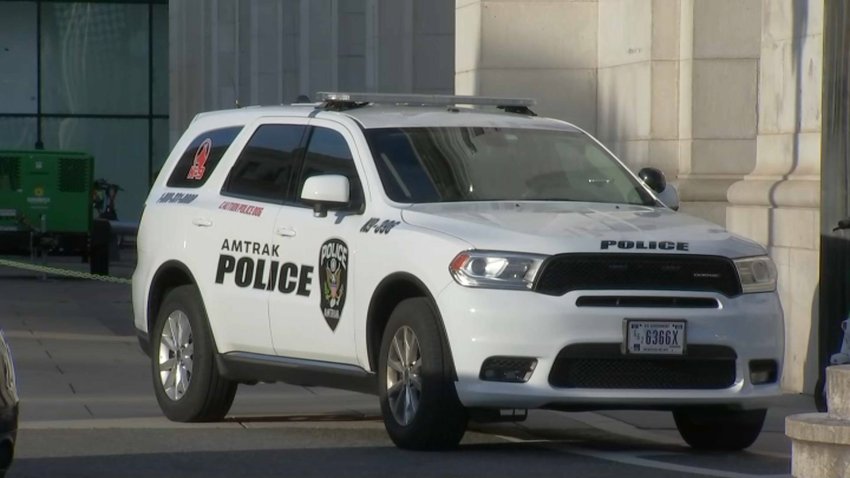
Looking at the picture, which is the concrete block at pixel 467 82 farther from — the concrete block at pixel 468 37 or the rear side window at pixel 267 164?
the rear side window at pixel 267 164

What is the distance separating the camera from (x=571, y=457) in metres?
10.2

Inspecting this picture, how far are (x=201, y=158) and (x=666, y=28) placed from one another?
650 centimetres

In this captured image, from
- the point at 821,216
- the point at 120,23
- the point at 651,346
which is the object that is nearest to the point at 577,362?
the point at 651,346

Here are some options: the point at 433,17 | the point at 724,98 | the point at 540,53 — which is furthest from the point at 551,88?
the point at 433,17

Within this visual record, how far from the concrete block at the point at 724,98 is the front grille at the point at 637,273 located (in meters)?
7.51

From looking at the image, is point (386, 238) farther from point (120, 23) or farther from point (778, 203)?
point (120, 23)

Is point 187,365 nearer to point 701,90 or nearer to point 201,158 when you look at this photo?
point 201,158

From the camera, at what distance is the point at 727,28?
1734cm

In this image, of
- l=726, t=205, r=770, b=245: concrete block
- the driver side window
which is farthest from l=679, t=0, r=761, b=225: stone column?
the driver side window

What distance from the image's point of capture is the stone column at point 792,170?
14.0 m

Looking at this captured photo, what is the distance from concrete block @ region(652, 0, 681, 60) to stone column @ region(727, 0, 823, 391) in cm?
296

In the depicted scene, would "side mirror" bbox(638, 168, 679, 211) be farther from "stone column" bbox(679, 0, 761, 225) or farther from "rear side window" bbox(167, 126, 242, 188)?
"stone column" bbox(679, 0, 761, 225)

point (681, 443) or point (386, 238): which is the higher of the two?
point (386, 238)

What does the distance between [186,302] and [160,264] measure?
0.41m
